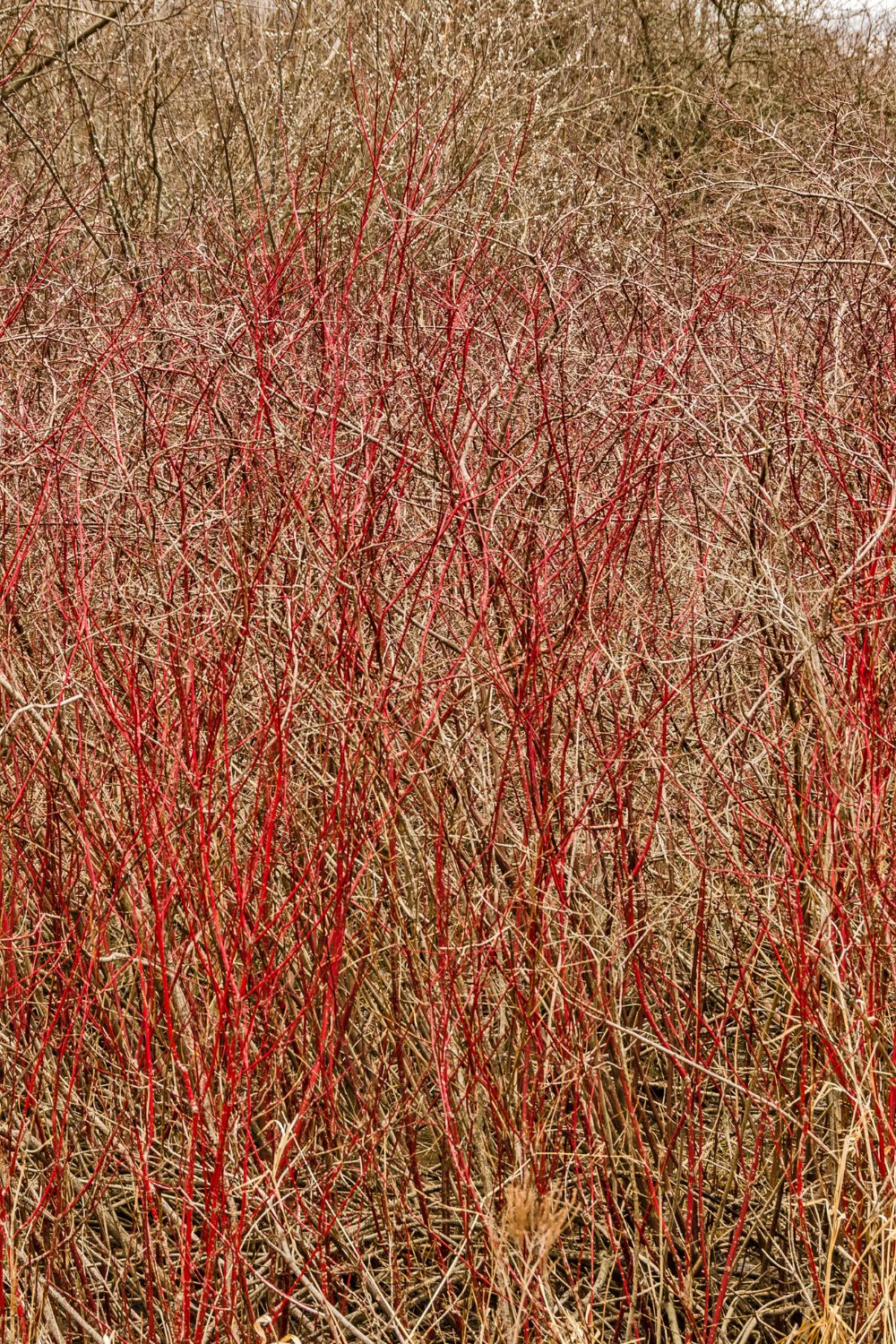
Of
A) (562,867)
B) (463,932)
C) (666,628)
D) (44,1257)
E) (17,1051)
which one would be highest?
(666,628)

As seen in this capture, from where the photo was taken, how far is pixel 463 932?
272 centimetres

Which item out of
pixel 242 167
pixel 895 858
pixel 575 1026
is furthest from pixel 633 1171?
pixel 242 167

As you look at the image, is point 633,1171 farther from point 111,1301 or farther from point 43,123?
point 43,123

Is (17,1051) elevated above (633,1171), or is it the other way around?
(17,1051)

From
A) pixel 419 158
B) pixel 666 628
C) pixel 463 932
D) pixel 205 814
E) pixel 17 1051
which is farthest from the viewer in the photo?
pixel 419 158

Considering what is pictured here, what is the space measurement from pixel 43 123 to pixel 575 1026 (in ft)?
24.1

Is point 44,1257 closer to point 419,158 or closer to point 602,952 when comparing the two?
point 602,952

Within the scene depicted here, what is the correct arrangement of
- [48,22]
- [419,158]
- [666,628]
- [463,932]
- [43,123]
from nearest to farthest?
1. [463,932]
2. [666,628]
3. [48,22]
4. [43,123]
5. [419,158]

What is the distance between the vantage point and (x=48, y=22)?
24.8 feet

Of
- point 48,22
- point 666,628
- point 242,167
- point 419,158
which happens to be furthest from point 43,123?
point 666,628

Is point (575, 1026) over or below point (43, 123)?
below

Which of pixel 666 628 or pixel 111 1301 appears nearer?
pixel 111 1301

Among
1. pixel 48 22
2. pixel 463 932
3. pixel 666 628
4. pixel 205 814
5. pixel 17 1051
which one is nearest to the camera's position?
pixel 205 814

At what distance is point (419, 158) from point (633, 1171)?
7.42m
